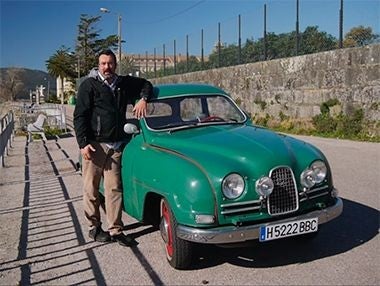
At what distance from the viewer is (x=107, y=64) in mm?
5145

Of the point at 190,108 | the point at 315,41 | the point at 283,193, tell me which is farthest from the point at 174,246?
the point at 315,41

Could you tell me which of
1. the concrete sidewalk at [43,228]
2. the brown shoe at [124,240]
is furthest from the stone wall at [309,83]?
the brown shoe at [124,240]

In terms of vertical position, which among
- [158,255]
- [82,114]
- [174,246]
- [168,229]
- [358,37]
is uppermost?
[358,37]

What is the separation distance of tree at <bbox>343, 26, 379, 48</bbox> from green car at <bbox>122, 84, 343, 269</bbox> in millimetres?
9667

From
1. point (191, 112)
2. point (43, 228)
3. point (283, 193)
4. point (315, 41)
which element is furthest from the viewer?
point (315, 41)

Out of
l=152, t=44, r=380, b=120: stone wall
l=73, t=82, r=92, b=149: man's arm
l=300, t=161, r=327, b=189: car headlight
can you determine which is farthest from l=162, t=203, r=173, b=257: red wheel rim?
l=152, t=44, r=380, b=120: stone wall

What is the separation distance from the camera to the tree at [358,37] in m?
13.2

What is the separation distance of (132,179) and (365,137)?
31.4ft

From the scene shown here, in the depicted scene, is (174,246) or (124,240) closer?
(174,246)

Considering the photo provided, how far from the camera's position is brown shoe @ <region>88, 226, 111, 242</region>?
5.34 m

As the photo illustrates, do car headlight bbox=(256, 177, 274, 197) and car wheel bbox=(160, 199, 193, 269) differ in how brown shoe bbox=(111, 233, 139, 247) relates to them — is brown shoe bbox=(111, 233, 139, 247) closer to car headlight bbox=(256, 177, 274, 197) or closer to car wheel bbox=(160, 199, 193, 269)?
car wheel bbox=(160, 199, 193, 269)

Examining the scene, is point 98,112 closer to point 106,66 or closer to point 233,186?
point 106,66

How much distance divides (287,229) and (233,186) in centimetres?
63

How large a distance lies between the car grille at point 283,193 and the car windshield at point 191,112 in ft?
4.62
